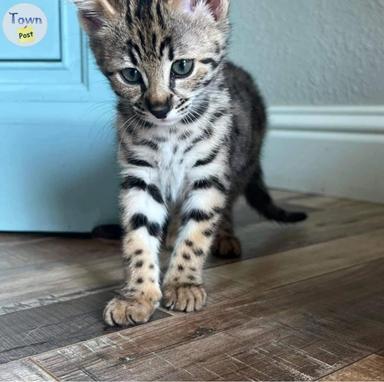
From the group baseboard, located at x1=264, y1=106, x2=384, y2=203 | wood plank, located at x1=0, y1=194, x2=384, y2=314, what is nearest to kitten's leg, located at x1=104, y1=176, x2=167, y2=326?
wood plank, located at x1=0, y1=194, x2=384, y2=314

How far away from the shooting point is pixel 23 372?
2.81 ft

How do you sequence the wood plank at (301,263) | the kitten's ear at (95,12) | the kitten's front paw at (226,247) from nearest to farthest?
the kitten's ear at (95,12)
the wood plank at (301,263)
the kitten's front paw at (226,247)

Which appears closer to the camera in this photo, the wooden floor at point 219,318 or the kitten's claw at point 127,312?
the wooden floor at point 219,318

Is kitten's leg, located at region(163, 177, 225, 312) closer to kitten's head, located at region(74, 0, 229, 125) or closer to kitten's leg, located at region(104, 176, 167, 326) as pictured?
kitten's leg, located at region(104, 176, 167, 326)

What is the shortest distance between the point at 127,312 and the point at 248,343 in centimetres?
23

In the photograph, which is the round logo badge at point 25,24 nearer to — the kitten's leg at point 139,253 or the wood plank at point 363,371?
the kitten's leg at point 139,253

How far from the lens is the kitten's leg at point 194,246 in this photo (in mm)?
1125

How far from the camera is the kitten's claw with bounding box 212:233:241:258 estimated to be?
1455mm

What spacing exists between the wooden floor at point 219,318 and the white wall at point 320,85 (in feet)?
1.73

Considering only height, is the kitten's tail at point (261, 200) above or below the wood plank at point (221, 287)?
above

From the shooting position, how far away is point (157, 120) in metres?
1.12

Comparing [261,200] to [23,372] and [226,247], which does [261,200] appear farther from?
[23,372]

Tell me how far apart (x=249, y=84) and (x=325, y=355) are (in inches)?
39.1

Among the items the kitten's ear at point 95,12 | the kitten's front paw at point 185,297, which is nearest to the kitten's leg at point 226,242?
the kitten's front paw at point 185,297
